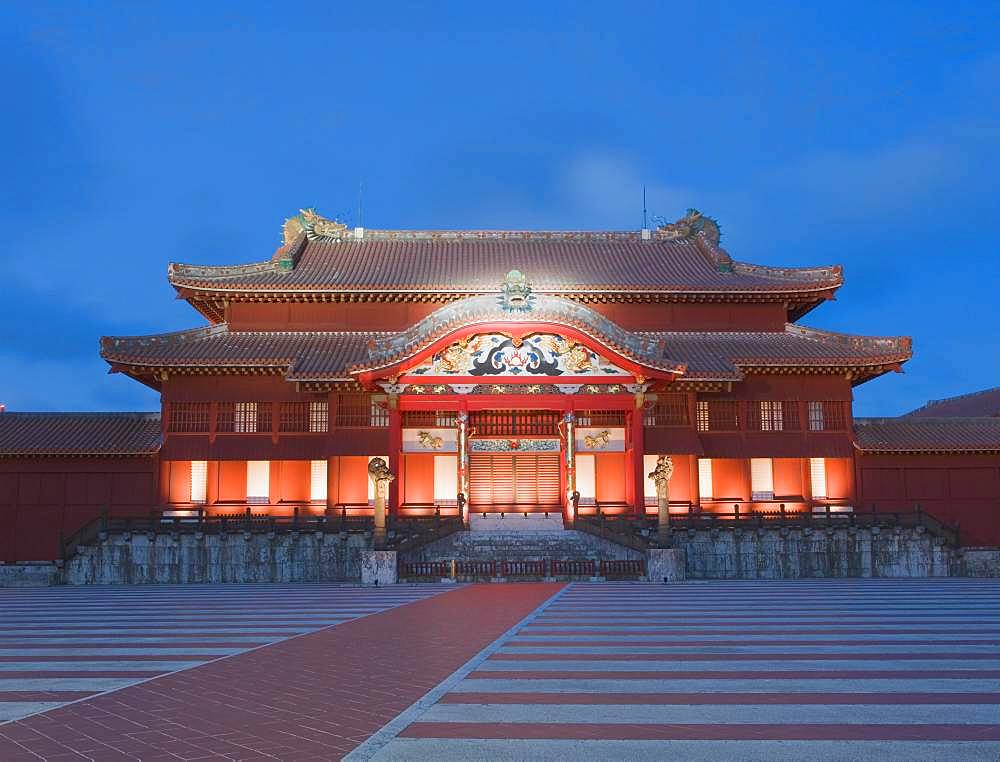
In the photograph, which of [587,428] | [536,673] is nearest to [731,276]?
[587,428]

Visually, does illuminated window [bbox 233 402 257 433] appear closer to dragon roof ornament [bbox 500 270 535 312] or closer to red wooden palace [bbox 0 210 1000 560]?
red wooden palace [bbox 0 210 1000 560]

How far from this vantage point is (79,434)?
3597 cm

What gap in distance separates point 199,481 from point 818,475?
25.8 metres

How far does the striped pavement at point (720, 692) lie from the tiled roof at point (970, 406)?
44.1 m

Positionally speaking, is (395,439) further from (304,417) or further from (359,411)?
(304,417)

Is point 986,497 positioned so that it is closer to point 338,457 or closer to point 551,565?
point 551,565

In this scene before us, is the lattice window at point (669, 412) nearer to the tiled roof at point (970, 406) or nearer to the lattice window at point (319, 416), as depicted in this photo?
the lattice window at point (319, 416)

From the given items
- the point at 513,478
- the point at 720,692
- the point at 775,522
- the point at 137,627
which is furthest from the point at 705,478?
the point at 720,692

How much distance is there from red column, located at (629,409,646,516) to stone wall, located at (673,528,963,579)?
135 inches

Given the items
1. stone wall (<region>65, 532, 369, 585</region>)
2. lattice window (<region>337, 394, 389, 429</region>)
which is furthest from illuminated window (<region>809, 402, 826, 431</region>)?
stone wall (<region>65, 532, 369, 585</region>)

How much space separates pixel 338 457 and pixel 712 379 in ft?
49.8

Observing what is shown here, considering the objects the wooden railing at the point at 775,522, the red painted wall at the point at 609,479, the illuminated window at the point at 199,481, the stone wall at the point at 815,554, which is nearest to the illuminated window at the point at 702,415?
the red painted wall at the point at 609,479

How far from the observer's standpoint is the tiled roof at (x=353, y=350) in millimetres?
34938

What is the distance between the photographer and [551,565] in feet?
84.9
